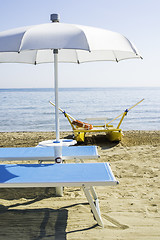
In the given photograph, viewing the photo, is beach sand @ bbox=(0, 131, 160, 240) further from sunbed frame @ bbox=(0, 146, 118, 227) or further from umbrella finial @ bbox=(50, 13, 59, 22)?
umbrella finial @ bbox=(50, 13, 59, 22)

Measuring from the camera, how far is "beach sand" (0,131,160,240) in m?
3.11

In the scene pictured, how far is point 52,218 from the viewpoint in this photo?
345cm

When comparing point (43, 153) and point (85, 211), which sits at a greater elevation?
point (43, 153)

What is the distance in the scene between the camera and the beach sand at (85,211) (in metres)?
3.11

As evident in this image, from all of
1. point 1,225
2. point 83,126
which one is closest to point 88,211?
point 1,225

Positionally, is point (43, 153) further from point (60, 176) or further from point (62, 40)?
point (62, 40)

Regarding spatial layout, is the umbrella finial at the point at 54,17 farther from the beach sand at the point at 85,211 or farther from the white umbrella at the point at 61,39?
the beach sand at the point at 85,211

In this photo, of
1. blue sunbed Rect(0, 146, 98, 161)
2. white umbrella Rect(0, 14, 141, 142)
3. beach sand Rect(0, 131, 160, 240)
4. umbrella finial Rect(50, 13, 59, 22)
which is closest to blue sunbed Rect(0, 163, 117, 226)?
beach sand Rect(0, 131, 160, 240)

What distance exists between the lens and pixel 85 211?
11.9ft

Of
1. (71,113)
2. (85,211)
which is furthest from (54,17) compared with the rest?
(71,113)

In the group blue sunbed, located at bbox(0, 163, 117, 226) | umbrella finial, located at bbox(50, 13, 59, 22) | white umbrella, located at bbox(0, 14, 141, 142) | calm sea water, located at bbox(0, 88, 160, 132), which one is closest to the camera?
blue sunbed, located at bbox(0, 163, 117, 226)

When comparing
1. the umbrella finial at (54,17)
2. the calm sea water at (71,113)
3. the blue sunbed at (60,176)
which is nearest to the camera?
the blue sunbed at (60,176)

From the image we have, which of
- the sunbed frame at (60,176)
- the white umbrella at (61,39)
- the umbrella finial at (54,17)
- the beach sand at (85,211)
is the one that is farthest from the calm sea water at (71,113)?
the white umbrella at (61,39)

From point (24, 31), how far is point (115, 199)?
2.46 meters
